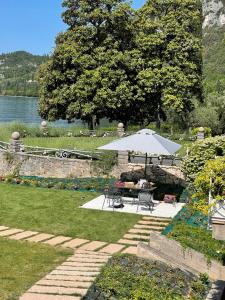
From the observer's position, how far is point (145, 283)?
29.6 feet

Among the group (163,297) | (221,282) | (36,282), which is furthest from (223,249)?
(36,282)

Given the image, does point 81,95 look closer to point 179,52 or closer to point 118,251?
point 179,52

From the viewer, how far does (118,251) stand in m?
11.8

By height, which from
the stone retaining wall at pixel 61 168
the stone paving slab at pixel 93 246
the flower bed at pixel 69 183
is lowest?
the stone paving slab at pixel 93 246

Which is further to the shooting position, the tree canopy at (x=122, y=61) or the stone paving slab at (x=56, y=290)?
the tree canopy at (x=122, y=61)

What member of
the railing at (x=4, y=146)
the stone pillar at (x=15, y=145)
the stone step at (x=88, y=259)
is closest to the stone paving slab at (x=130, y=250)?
the stone step at (x=88, y=259)

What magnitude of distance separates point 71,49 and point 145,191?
773 inches

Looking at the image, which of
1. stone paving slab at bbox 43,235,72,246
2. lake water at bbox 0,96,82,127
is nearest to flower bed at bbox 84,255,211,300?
stone paving slab at bbox 43,235,72,246

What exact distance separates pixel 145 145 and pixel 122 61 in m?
17.9

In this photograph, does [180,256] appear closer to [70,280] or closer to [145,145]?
[70,280]

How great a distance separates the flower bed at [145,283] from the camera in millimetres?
8531

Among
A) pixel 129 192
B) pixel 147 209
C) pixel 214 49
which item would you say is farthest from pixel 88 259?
pixel 214 49

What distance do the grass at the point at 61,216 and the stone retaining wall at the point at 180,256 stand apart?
7.43 feet

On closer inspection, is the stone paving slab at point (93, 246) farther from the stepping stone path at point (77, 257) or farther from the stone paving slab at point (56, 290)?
the stone paving slab at point (56, 290)
